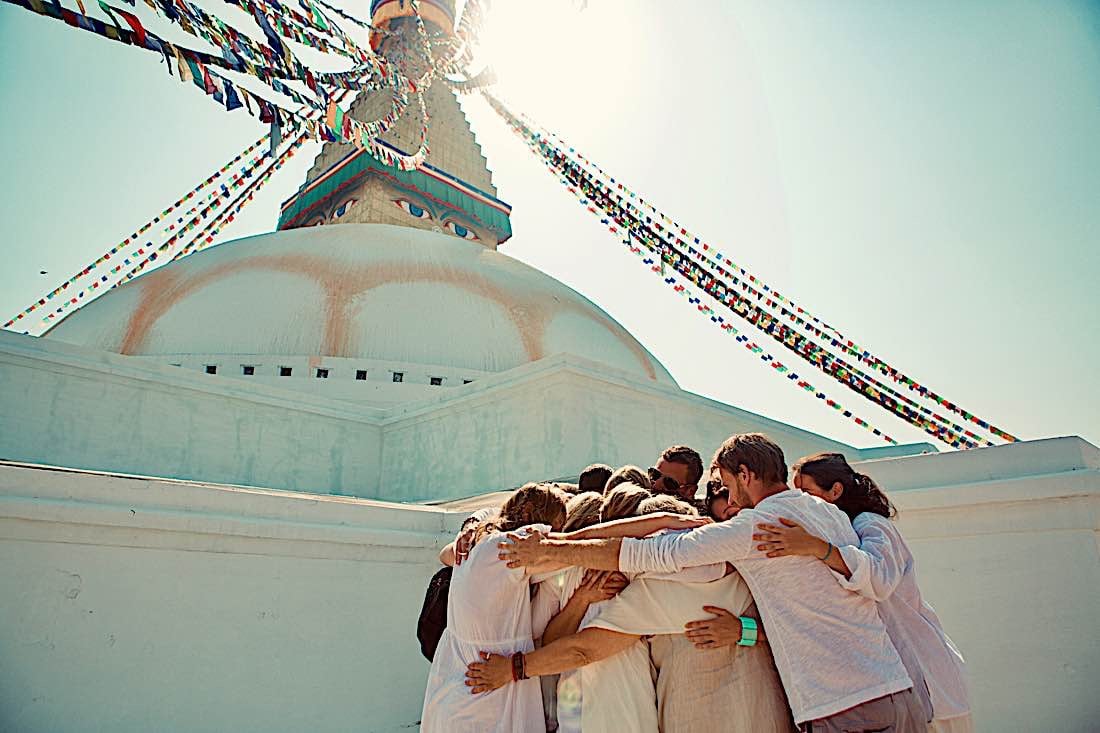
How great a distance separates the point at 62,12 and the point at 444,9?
15172 mm

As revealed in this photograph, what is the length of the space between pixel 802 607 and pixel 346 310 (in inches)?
365

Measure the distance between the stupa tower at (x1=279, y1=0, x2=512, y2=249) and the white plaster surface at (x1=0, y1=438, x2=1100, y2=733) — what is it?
465 inches

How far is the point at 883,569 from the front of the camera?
1948mm

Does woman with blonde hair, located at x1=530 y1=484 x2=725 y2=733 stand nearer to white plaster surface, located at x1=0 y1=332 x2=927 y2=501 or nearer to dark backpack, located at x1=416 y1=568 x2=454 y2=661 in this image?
dark backpack, located at x1=416 y1=568 x2=454 y2=661

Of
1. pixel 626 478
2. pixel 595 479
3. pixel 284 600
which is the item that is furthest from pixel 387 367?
pixel 626 478

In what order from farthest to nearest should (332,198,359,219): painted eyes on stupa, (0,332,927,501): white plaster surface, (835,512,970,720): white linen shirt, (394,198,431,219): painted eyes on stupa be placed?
(394,198,431,219): painted eyes on stupa → (332,198,359,219): painted eyes on stupa → (0,332,927,501): white plaster surface → (835,512,970,720): white linen shirt

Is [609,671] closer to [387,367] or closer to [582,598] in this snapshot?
[582,598]

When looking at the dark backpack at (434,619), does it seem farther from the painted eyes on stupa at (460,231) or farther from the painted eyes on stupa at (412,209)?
the painted eyes on stupa at (460,231)

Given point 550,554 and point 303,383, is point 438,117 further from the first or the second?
point 550,554

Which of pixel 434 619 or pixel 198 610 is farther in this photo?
pixel 198 610

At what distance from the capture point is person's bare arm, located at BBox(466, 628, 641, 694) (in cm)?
198

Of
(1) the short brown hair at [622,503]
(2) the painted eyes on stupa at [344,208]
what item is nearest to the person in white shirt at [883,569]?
(1) the short brown hair at [622,503]

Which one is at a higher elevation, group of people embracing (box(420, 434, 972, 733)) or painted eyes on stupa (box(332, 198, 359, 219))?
painted eyes on stupa (box(332, 198, 359, 219))

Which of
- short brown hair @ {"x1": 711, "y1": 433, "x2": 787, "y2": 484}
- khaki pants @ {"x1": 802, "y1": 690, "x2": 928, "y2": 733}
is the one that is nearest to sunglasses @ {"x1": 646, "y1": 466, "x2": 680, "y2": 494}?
short brown hair @ {"x1": 711, "y1": 433, "x2": 787, "y2": 484}
